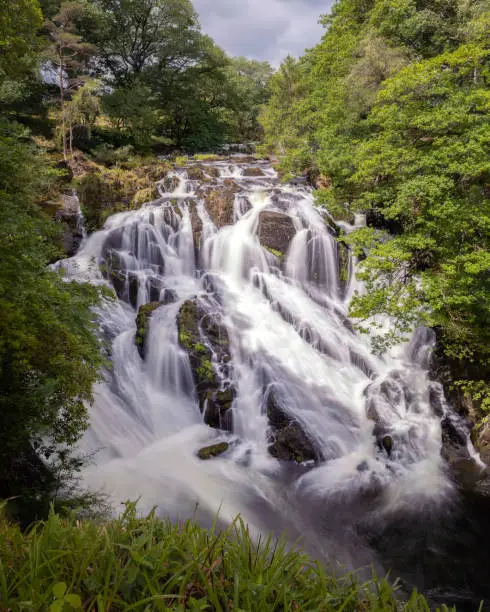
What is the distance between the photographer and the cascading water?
7.04m

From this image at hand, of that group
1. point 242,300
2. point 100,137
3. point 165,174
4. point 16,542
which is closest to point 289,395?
point 242,300

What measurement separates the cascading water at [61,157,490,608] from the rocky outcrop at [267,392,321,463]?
0.06 meters

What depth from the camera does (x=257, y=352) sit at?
1052 cm

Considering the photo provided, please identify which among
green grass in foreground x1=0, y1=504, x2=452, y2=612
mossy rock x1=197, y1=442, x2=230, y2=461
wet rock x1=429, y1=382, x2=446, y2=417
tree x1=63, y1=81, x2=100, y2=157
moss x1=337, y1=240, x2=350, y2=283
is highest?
tree x1=63, y1=81, x2=100, y2=157

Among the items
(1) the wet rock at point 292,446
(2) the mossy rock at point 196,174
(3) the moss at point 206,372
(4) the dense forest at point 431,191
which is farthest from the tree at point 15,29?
(1) the wet rock at point 292,446

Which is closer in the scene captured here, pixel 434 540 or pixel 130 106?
pixel 434 540

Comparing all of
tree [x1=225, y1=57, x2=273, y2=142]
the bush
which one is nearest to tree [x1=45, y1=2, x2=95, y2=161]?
the bush

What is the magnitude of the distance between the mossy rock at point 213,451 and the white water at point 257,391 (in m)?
0.22

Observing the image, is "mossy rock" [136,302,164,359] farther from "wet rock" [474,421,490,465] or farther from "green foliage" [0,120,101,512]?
"wet rock" [474,421,490,465]

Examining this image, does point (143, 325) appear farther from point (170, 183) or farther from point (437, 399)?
point (170, 183)

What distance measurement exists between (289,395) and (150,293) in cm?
599

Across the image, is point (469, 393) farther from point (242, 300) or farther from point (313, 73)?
point (313, 73)

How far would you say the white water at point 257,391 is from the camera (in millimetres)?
7125

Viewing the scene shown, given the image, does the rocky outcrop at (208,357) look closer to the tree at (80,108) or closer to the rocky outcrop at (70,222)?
the rocky outcrop at (70,222)
